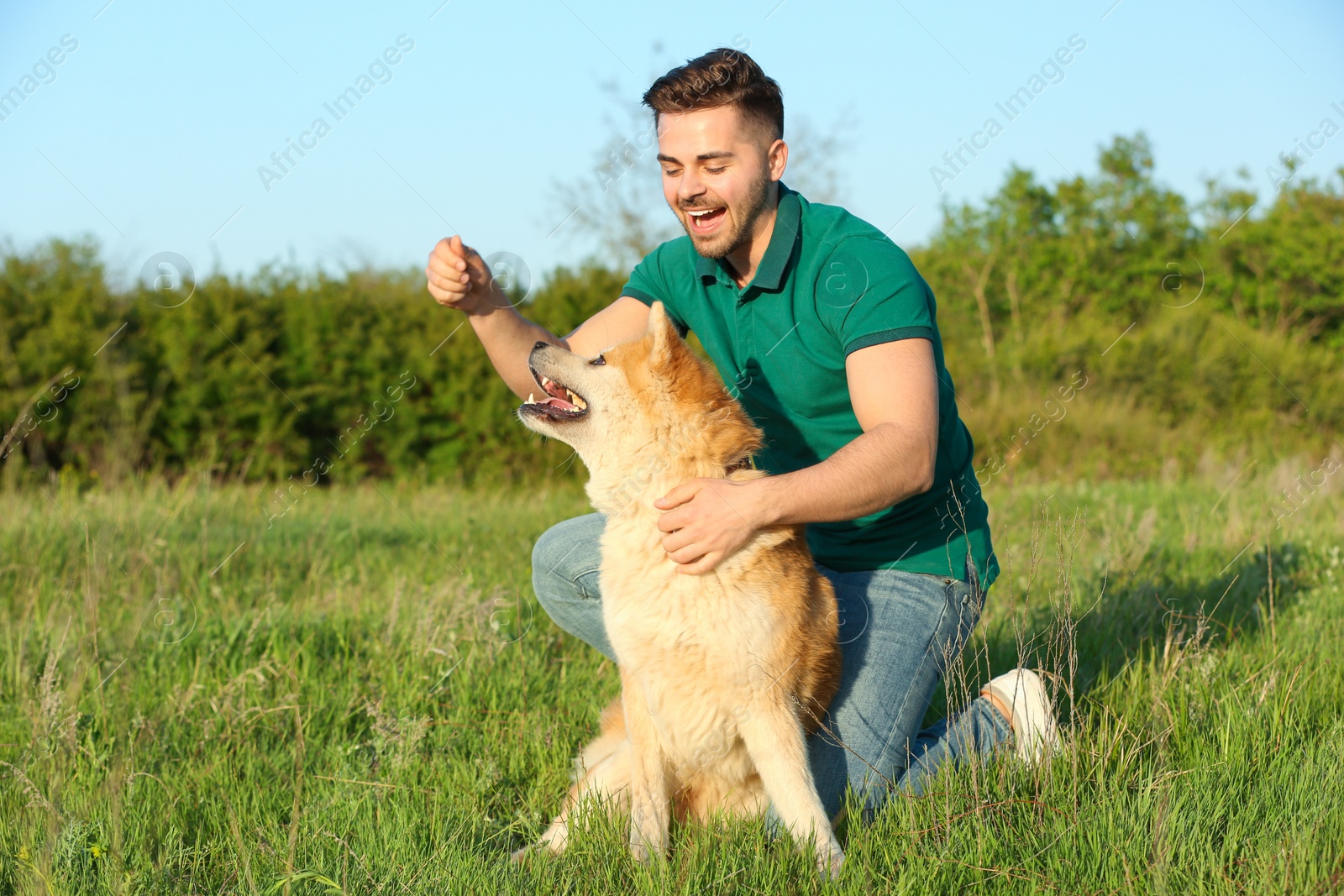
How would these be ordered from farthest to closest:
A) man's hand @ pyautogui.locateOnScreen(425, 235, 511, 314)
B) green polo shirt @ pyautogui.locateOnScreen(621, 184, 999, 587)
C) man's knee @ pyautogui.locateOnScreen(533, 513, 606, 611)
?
man's knee @ pyautogui.locateOnScreen(533, 513, 606, 611) < man's hand @ pyautogui.locateOnScreen(425, 235, 511, 314) < green polo shirt @ pyautogui.locateOnScreen(621, 184, 999, 587)

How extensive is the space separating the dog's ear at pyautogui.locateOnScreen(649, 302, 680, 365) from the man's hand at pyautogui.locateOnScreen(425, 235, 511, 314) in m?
0.83

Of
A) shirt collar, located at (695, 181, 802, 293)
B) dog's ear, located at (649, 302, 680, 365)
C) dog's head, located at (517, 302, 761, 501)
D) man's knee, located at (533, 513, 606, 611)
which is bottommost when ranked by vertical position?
man's knee, located at (533, 513, 606, 611)

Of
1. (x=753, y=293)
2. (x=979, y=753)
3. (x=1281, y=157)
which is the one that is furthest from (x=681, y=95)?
(x=1281, y=157)

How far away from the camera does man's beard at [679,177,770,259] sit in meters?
3.21

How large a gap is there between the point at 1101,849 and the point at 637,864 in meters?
1.20

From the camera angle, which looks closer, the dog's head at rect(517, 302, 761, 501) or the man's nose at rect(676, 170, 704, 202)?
the dog's head at rect(517, 302, 761, 501)

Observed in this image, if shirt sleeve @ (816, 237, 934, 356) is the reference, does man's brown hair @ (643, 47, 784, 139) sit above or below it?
above

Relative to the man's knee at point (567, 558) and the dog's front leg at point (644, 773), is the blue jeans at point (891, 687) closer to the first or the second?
the man's knee at point (567, 558)

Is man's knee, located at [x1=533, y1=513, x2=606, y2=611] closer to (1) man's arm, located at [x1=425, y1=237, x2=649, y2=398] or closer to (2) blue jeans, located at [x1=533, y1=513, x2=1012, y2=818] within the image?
(2) blue jeans, located at [x1=533, y1=513, x2=1012, y2=818]

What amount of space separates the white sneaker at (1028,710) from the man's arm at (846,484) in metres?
0.83

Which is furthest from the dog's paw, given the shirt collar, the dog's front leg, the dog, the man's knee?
the shirt collar

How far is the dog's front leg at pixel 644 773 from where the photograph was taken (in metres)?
2.68

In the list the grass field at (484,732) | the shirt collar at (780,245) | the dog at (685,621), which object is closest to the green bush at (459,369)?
the grass field at (484,732)

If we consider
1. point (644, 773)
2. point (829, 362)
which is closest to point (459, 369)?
point (829, 362)
